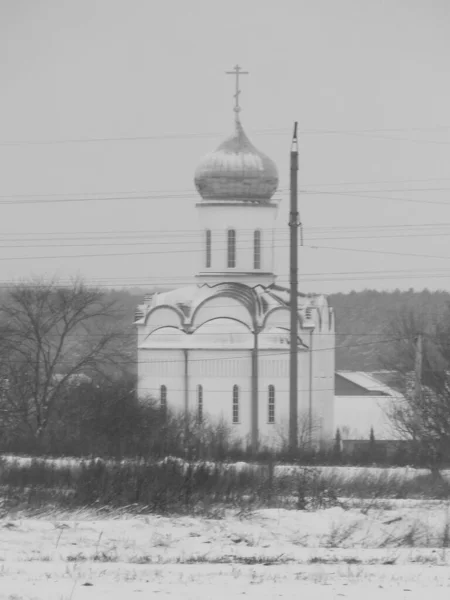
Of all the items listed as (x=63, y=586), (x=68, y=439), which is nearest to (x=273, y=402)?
(x=68, y=439)

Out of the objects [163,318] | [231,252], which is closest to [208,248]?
[231,252]

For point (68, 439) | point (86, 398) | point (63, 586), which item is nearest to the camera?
point (63, 586)

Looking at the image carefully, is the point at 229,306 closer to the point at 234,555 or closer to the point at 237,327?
the point at 237,327

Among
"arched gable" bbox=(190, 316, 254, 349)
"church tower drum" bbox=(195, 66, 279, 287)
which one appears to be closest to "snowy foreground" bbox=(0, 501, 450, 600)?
"arched gable" bbox=(190, 316, 254, 349)

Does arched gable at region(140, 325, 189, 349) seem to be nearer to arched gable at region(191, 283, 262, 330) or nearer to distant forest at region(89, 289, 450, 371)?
arched gable at region(191, 283, 262, 330)

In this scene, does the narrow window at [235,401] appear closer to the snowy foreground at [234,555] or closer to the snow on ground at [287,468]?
the snow on ground at [287,468]

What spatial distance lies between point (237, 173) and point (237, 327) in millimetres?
3989

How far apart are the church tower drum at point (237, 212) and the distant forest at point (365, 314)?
36.2m

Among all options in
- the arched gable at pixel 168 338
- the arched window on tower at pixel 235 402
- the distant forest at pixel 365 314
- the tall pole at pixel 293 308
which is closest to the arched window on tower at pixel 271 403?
the arched window on tower at pixel 235 402

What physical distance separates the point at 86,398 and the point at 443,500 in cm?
1401

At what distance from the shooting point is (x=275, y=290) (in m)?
38.5

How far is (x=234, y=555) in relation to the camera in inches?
548

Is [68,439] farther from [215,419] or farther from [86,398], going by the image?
[215,419]

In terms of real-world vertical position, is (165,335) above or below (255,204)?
below
